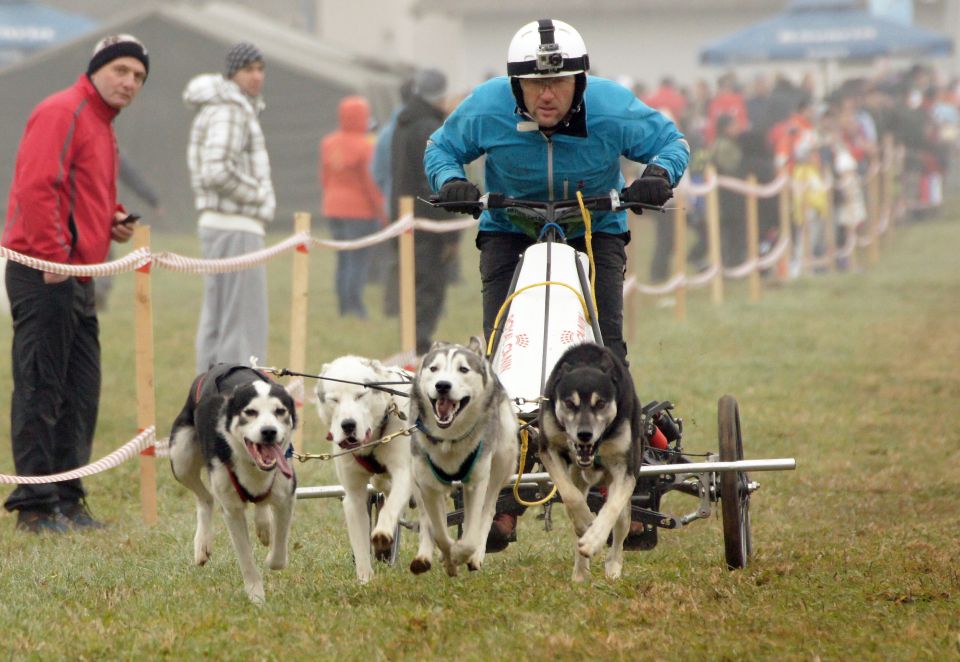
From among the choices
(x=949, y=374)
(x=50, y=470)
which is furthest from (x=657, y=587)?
(x=949, y=374)

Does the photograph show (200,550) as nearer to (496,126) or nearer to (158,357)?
(496,126)

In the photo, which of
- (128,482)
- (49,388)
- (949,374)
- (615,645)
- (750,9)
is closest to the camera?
(615,645)

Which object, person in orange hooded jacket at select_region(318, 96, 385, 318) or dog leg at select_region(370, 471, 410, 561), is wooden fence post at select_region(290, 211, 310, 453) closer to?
dog leg at select_region(370, 471, 410, 561)

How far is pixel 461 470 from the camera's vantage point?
227 inches

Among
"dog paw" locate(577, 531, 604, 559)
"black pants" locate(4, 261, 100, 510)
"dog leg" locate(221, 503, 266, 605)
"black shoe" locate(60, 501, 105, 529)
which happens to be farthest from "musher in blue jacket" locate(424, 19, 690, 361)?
"black shoe" locate(60, 501, 105, 529)

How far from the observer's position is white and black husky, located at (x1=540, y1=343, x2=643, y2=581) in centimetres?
560

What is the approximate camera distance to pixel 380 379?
623 centimetres

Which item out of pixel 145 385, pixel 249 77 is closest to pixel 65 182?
pixel 145 385

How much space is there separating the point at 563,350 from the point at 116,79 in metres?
3.11

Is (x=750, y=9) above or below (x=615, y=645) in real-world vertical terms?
above

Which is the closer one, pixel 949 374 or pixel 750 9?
pixel 949 374

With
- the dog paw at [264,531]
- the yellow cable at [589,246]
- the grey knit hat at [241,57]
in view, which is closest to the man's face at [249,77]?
the grey knit hat at [241,57]

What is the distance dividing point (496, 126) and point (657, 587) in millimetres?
2186

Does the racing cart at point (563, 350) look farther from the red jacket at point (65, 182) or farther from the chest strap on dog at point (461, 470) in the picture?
the red jacket at point (65, 182)
